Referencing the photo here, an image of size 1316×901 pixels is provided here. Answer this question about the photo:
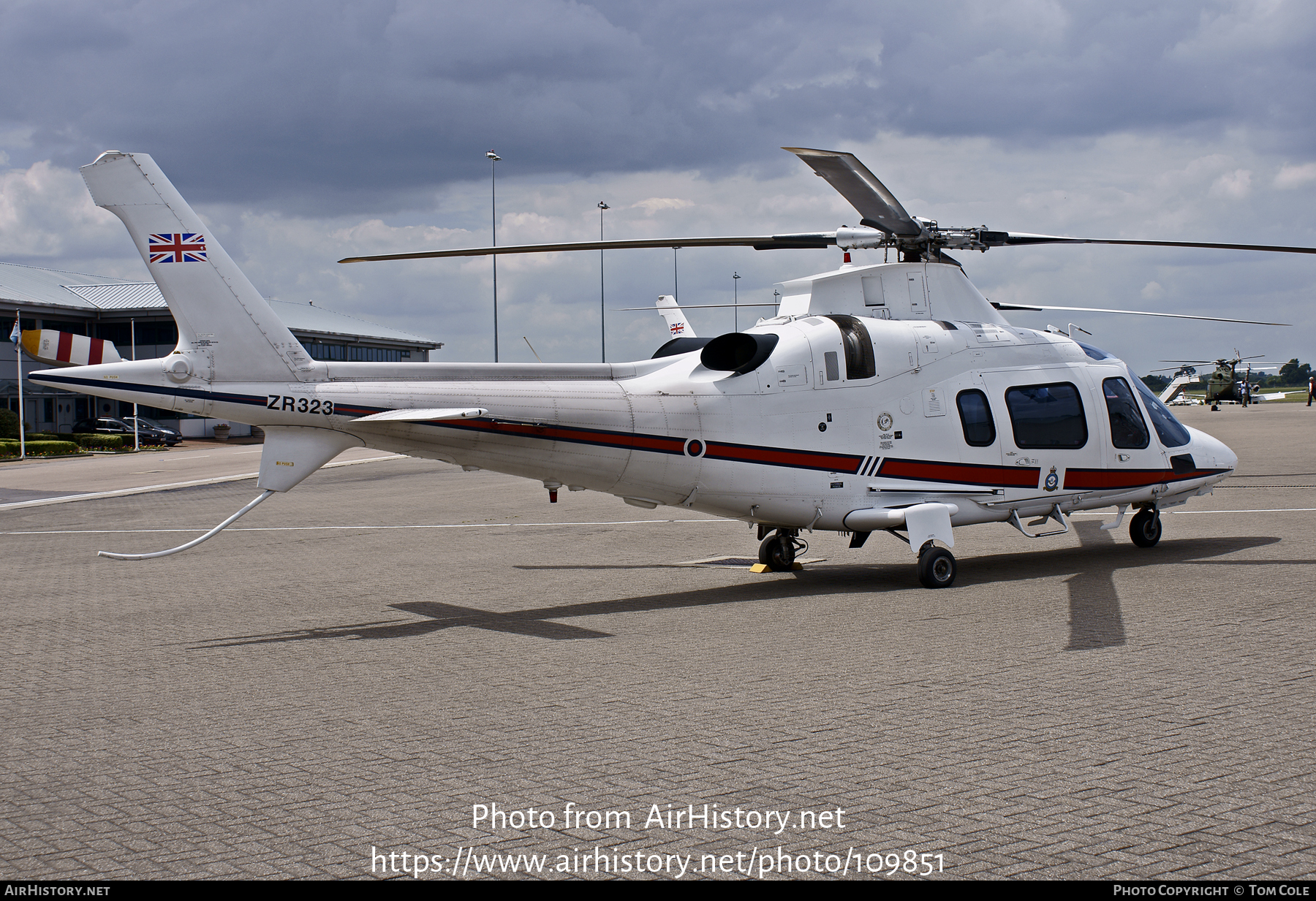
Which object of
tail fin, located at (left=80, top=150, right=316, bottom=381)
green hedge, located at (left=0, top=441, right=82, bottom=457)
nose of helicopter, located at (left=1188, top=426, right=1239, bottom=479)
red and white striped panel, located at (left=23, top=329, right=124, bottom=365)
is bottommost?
green hedge, located at (left=0, top=441, right=82, bottom=457)

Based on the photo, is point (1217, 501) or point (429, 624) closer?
point (429, 624)

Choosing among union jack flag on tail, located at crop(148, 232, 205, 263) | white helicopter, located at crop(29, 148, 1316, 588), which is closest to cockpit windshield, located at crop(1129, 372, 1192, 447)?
white helicopter, located at crop(29, 148, 1316, 588)

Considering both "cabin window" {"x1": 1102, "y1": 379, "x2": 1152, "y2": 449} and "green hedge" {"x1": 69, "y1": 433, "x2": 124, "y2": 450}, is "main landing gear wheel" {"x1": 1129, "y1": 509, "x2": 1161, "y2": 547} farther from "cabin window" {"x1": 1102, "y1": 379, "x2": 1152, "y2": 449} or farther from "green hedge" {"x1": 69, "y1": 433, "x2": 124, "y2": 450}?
"green hedge" {"x1": 69, "y1": 433, "x2": 124, "y2": 450}

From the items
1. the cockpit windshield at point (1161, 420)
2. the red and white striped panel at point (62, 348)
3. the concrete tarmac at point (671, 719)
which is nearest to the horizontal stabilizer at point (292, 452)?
the concrete tarmac at point (671, 719)

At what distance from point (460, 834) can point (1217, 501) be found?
64.5ft

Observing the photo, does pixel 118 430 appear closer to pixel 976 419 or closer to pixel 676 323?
pixel 676 323

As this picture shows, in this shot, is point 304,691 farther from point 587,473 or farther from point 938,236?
point 938,236

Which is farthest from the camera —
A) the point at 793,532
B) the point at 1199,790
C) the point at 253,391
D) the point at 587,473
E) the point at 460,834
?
the point at 793,532

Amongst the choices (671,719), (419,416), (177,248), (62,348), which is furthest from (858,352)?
(62,348)

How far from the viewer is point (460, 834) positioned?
498 cm

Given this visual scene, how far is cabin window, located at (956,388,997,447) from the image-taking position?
1316cm

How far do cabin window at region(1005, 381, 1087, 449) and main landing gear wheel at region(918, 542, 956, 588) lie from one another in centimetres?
220

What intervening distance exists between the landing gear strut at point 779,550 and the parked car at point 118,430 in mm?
52197
